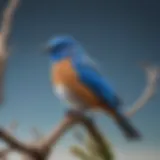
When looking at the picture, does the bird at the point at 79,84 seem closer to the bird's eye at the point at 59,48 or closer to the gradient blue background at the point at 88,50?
the bird's eye at the point at 59,48

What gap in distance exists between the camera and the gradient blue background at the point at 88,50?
4.33ft

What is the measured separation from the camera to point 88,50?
1.36m

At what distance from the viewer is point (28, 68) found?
135cm

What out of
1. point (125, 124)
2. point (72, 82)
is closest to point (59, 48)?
point (72, 82)

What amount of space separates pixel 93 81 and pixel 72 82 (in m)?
0.06

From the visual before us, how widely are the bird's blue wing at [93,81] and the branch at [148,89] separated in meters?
0.07

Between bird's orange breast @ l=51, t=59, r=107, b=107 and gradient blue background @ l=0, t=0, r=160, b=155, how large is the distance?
10.4 inches

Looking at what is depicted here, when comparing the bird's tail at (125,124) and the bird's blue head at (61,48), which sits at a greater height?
the bird's blue head at (61,48)

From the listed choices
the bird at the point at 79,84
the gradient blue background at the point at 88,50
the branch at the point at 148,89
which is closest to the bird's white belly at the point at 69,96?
the bird at the point at 79,84

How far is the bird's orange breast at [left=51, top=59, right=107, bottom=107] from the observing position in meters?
1.01

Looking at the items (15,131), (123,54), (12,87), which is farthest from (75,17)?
(15,131)

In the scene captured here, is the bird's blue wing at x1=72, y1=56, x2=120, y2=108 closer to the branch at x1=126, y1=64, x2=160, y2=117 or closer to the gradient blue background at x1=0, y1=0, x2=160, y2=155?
the branch at x1=126, y1=64, x2=160, y2=117

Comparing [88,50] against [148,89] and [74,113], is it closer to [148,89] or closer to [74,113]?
[148,89]

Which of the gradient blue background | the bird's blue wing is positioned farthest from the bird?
the gradient blue background
